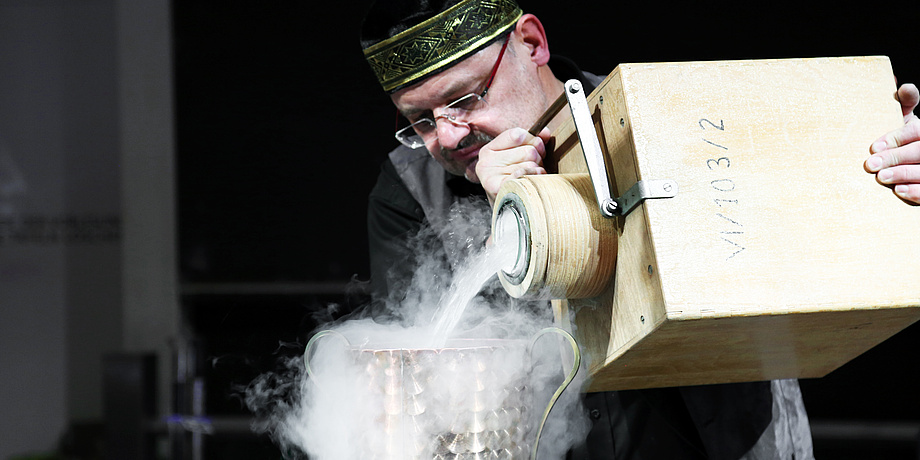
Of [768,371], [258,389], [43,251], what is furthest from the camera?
[43,251]

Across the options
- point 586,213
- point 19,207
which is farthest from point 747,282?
point 19,207

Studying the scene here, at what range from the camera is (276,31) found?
2717 millimetres

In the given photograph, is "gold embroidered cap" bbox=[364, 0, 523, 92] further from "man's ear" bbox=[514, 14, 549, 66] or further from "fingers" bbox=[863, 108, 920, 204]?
"fingers" bbox=[863, 108, 920, 204]

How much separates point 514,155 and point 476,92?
38cm

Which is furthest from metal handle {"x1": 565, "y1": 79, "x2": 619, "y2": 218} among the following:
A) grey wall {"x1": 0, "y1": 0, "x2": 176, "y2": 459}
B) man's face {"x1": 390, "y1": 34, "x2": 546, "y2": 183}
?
grey wall {"x1": 0, "y1": 0, "x2": 176, "y2": 459}

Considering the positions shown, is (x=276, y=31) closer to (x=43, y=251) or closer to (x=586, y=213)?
(x=43, y=251)

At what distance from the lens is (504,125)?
1565 mm

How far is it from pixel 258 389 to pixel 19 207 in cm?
262

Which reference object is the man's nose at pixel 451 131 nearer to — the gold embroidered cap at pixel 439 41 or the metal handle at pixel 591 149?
the gold embroidered cap at pixel 439 41

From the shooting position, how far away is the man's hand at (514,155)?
4.00 feet

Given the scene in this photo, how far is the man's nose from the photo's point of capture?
1557 mm

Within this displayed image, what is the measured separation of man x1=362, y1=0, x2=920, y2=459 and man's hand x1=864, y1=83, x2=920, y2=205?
0.56m

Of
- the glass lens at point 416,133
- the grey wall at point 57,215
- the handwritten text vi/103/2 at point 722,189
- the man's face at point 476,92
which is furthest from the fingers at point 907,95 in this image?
the grey wall at point 57,215

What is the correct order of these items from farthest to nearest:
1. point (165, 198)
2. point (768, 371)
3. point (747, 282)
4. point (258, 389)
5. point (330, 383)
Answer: point (165, 198) < point (258, 389) < point (768, 371) < point (330, 383) < point (747, 282)
